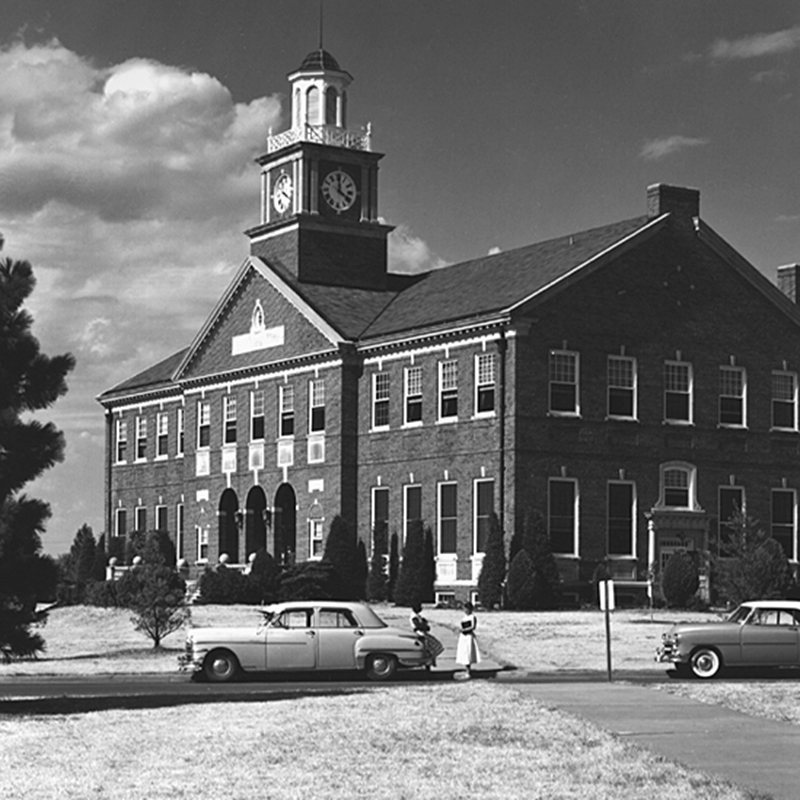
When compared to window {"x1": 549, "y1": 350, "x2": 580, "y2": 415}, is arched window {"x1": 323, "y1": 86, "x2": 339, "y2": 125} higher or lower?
higher

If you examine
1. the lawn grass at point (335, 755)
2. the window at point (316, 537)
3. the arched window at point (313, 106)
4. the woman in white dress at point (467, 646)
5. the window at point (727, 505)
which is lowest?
the lawn grass at point (335, 755)

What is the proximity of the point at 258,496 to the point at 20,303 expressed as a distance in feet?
133

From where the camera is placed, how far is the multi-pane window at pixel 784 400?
59.1 m

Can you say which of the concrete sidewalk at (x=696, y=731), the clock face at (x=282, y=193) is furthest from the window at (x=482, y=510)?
the concrete sidewalk at (x=696, y=731)

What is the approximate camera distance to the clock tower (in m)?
65.9

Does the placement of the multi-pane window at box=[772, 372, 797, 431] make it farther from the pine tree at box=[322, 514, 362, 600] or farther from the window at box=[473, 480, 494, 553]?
the pine tree at box=[322, 514, 362, 600]

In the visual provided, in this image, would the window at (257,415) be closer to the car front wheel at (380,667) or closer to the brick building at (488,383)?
the brick building at (488,383)

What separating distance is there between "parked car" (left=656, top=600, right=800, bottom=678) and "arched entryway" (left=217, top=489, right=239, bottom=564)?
122 feet

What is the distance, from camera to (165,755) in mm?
19438

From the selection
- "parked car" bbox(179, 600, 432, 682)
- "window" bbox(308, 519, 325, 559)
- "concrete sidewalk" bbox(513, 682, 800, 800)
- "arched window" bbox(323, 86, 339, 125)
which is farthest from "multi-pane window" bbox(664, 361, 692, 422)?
"concrete sidewalk" bbox(513, 682, 800, 800)

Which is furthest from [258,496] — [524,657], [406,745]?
[406,745]

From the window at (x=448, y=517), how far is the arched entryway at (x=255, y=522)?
11.0 m

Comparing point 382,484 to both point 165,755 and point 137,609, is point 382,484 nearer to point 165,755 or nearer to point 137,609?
point 137,609

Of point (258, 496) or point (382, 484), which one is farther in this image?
point (258, 496)
